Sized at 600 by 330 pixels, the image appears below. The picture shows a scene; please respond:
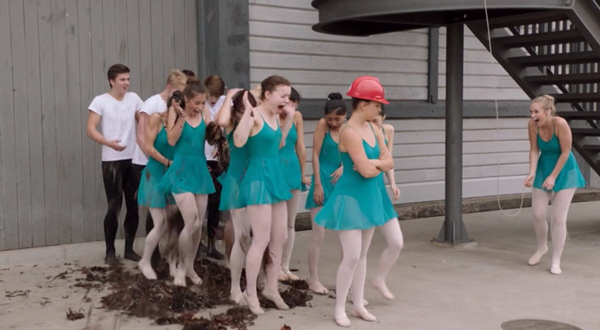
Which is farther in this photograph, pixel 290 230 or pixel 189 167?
pixel 290 230

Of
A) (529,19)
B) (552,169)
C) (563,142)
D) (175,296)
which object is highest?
(529,19)

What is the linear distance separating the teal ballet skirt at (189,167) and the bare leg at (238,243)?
0.60 meters

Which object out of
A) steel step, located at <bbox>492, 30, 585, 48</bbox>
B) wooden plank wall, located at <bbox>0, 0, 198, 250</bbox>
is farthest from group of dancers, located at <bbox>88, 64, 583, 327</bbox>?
steel step, located at <bbox>492, 30, 585, 48</bbox>

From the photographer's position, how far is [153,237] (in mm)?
6426

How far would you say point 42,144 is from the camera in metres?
7.58

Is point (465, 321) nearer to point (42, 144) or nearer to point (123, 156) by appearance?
point (123, 156)

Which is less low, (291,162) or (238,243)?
(291,162)

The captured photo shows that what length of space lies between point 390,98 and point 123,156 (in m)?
4.51

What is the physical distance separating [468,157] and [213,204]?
5.26m

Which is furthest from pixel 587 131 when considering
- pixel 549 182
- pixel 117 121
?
pixel 117 121

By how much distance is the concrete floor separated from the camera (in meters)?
5.33

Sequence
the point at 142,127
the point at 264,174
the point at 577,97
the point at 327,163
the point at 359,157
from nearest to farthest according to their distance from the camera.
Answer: the point at 359,157, the point at 264,174, the point at 327,163, the point at 142,127, the point at 577,97

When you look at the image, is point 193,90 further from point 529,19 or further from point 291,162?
point 529,19

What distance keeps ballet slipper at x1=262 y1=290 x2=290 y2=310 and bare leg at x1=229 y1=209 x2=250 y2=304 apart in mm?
205
